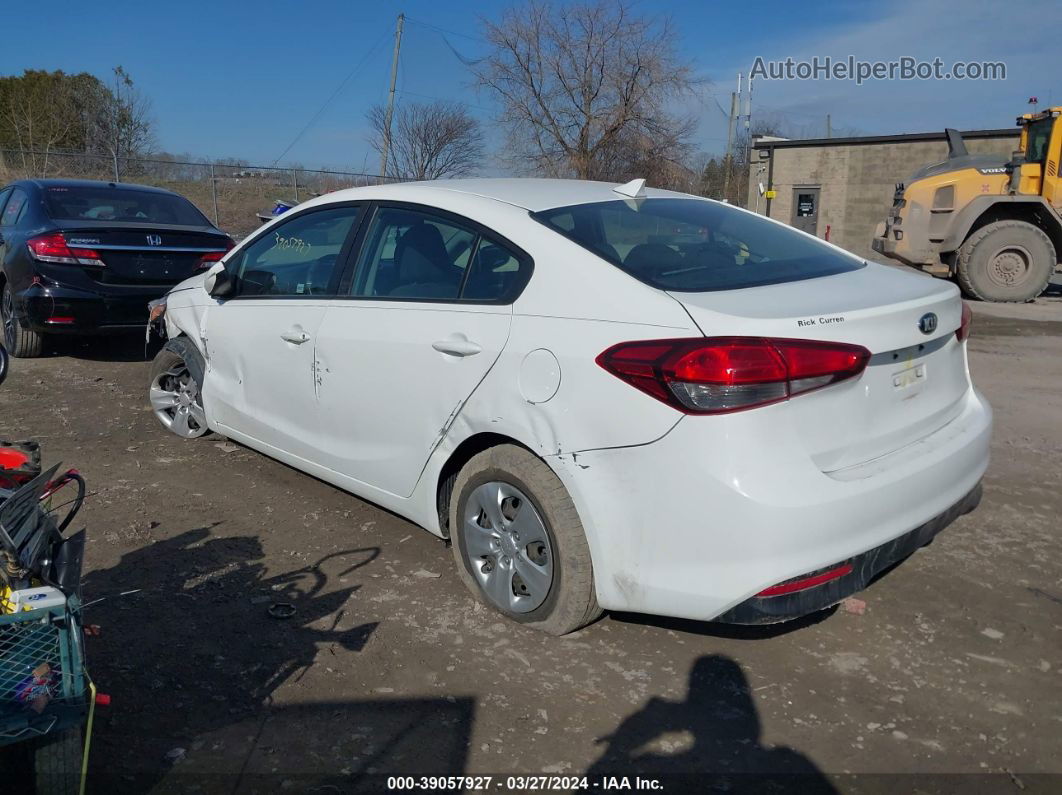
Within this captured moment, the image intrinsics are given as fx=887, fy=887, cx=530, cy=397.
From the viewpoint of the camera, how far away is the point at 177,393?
5848mm

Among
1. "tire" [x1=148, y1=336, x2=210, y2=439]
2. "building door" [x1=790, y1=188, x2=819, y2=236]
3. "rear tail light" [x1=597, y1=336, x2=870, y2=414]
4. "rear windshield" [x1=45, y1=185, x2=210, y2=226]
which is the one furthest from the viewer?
"building door" [x1=790, y1=188, x2=819, y2=236]

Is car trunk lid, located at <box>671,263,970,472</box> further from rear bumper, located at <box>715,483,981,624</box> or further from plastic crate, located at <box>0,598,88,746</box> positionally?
plastic crate, located at <box>0,598,88,746</box>

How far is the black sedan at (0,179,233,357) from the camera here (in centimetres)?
715

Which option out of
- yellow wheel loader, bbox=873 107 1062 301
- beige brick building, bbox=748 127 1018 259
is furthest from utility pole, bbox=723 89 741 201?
yellow wheel loader, bbox=873 107 1062 301

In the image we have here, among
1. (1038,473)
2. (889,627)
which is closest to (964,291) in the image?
(1038,473)

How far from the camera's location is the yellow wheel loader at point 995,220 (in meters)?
13.4

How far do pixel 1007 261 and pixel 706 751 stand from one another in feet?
42.8

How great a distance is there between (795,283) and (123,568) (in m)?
3.08

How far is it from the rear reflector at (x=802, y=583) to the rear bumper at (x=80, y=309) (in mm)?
6266

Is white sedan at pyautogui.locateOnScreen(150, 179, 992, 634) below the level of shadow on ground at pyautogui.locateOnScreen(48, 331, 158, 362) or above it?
above

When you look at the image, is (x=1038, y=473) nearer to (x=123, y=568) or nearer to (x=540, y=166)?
(x=123, y=568)

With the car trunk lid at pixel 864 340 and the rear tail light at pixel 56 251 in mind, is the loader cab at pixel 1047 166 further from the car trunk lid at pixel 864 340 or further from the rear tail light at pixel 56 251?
the rear tail light at pixel 56 251

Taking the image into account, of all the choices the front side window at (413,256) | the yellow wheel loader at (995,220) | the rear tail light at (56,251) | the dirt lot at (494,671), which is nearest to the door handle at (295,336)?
the front side window at (413,256)

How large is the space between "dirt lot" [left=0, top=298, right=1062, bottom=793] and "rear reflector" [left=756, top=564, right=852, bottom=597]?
452mm
